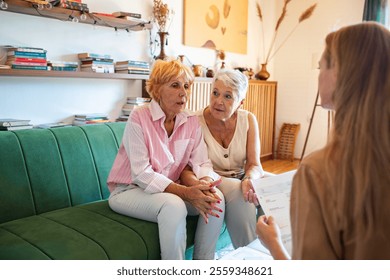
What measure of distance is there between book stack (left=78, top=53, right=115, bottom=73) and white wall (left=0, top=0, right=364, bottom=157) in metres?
0.09

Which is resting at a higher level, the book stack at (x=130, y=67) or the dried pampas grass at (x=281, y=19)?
the dried pampas grass at (x=281, y=19)

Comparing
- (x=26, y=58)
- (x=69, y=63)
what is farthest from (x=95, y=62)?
(x=26, y=58)

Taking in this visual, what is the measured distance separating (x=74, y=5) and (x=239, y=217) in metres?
1.93

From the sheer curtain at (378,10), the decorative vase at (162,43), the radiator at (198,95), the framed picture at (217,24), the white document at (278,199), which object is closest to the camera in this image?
the white document at (278,199)

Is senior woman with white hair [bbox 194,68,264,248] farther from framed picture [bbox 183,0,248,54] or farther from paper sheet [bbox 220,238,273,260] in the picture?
framed picture [bbox 183,0,248,54]

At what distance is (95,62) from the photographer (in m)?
3.08

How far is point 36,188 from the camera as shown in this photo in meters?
1.97

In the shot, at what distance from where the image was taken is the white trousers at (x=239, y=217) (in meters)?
1.97

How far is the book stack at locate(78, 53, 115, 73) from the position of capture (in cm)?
306

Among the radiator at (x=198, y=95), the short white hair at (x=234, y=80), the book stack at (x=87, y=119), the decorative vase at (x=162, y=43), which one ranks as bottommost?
the book stack at (x=87, y=119)

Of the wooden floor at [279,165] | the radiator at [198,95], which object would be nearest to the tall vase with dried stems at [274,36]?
the wooden floor at [279,165]

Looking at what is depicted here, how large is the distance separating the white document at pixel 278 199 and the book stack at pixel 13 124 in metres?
1.80

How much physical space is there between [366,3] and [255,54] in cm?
153

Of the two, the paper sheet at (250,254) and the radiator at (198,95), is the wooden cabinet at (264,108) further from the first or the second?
the paper sheet at (250,254)
